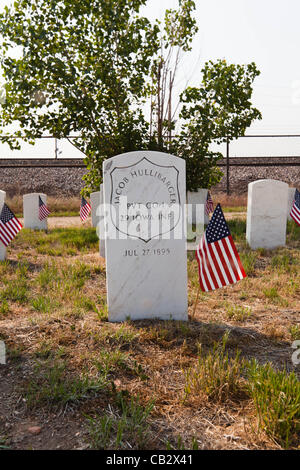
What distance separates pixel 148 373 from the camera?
3348 millimetres

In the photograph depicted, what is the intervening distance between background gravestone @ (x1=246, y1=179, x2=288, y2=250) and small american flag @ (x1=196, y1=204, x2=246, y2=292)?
4.46 m

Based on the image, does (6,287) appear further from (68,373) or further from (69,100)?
(69,100)

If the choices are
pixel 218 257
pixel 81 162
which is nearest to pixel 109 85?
pixel 218 257

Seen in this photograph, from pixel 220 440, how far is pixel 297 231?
28.2ft

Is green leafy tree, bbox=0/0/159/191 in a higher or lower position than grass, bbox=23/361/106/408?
higher

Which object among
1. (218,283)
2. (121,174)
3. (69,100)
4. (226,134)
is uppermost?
(69,100)

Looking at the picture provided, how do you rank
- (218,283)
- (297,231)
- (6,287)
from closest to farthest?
(218,283) → (6,287) → (297,231)

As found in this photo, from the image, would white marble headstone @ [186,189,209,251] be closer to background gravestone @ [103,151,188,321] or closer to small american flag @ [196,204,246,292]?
background gravestone @ [103,151,188,321]

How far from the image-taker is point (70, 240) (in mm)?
9523

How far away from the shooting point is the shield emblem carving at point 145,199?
14.7ft

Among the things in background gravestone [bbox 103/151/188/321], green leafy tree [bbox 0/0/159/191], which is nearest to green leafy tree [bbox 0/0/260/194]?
green leafy tree [bbox 0/0/159/191]

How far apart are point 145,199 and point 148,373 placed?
187cm

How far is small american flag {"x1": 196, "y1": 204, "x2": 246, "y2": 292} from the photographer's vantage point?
167 inches
